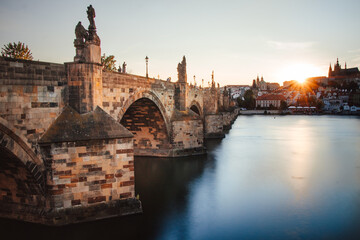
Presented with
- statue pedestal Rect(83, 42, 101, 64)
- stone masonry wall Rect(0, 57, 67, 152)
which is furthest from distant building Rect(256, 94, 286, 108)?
stone masonry wall Rect(0, 57, 67, 152)

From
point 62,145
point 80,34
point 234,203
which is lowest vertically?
point 234,203

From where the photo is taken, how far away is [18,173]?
10.1m

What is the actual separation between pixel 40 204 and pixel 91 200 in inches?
63.4

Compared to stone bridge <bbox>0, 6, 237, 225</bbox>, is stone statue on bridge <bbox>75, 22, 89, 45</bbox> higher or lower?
higher

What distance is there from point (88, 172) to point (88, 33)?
4.93 metres

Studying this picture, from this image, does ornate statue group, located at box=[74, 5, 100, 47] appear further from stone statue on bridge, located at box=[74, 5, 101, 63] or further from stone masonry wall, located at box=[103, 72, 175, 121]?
stone masonry wall, located at box=[103, 72, 175, 121]

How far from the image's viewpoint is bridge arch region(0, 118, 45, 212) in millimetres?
9148

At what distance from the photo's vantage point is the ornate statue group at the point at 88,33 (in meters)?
11.1

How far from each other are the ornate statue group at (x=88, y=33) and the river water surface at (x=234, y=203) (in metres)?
6.20

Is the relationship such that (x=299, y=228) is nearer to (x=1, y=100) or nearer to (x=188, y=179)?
(x=188, y=179)

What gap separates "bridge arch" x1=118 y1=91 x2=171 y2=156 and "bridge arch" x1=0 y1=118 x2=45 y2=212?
10753 mm

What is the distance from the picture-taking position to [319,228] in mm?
11125

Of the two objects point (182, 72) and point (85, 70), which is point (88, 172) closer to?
point (85, 70)

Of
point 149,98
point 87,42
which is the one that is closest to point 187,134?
point 149,98
